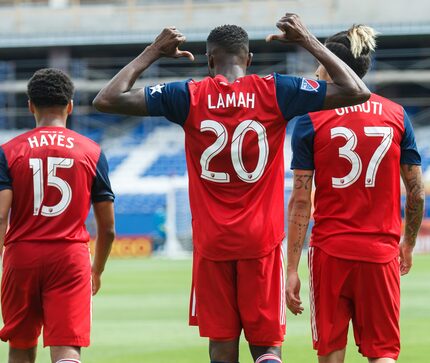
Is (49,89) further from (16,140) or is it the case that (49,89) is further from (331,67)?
(331,67)

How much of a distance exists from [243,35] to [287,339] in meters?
6.41

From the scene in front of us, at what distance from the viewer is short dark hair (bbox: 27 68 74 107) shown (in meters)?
6.61

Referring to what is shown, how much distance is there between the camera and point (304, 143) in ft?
21.3

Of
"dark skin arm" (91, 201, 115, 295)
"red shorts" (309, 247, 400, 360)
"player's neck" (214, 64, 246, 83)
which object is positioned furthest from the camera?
"dark skin arm" (91, 201, 115, 295)

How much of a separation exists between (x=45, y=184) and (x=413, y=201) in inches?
88.6

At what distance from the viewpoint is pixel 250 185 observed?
19.8 feet

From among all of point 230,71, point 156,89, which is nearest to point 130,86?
point 156,89

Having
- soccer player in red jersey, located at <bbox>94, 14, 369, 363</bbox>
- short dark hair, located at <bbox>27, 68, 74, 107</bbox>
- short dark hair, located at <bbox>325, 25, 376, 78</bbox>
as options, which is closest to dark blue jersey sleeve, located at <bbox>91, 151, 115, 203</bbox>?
short dark hair, located at <bbox>27, 68, 74, 107</bbox>

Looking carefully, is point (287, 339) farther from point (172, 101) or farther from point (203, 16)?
point (203, 16)

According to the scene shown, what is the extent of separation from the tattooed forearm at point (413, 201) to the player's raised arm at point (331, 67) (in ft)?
3.00

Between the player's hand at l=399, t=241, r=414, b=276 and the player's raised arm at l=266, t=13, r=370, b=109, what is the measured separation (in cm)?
137

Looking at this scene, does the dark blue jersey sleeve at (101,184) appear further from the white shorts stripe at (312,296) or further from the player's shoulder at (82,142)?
the white shorts stripe at (312,296)

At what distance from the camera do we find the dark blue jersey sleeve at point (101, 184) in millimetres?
6656

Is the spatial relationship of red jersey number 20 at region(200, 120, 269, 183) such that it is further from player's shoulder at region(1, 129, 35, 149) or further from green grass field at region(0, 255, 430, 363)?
green grass field at region(0, 255, 430, 363)
